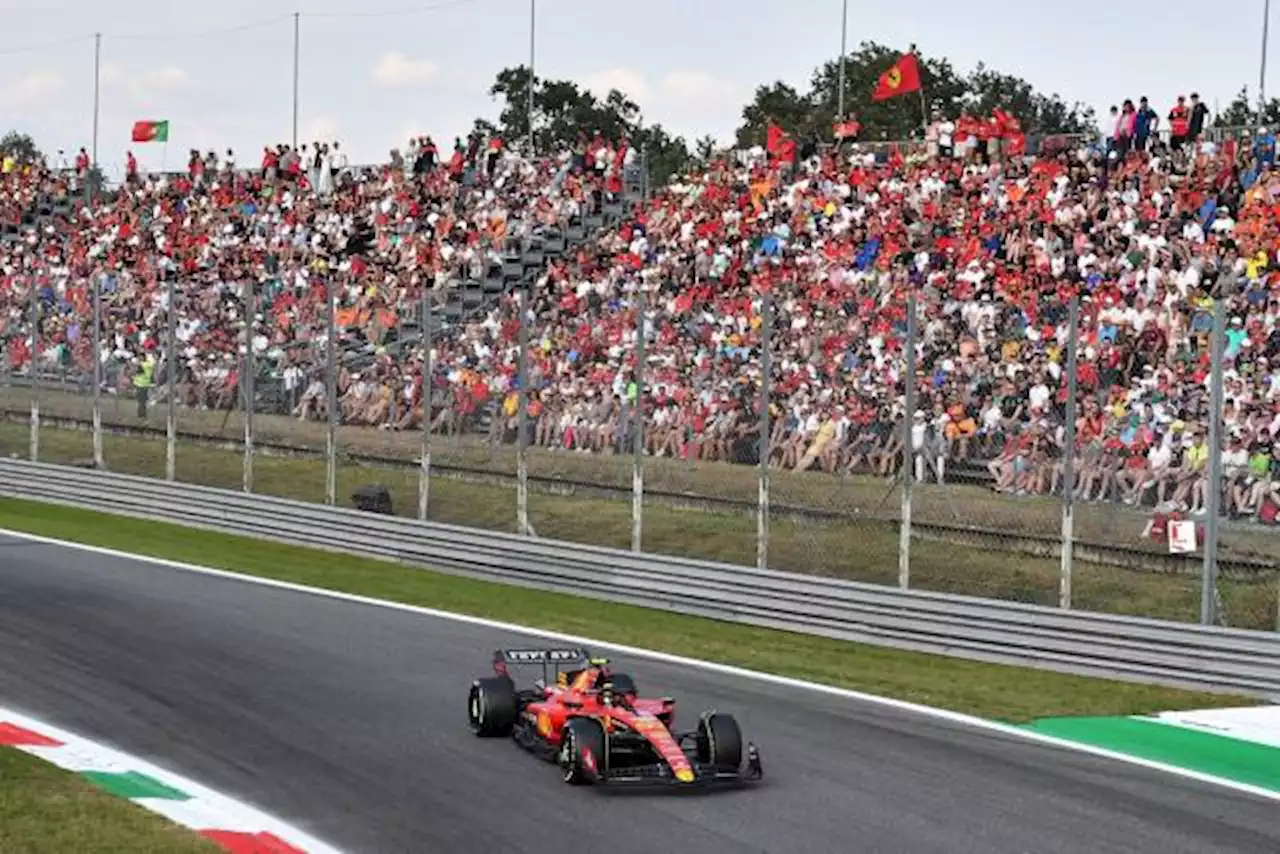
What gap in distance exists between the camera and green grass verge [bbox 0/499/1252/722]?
16141 millimetres

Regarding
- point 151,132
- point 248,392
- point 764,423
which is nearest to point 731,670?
point 764,423

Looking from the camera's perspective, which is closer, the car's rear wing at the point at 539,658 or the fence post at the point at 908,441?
the car's rear wing at the point at 539,658

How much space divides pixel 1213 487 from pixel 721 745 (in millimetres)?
6223

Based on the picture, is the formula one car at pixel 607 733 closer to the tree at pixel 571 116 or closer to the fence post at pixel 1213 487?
the fence post at pixel 1213 487

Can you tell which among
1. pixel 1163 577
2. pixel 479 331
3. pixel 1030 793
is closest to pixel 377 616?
pixel 479 331

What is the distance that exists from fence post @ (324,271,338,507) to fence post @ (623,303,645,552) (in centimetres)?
558

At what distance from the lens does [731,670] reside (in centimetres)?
1730

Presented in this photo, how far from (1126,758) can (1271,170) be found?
14013 millimetres

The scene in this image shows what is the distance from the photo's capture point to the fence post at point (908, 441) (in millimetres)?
18359

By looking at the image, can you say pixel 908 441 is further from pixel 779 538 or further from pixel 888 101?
pixel 888 101

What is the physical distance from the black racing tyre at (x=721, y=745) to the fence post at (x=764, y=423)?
25.0 ft

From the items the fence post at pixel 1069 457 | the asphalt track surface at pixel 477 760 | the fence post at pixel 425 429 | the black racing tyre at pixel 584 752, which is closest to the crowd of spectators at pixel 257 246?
the fence post at pixel 425 429

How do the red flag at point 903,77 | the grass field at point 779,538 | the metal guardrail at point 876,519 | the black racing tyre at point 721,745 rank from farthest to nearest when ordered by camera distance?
the red flag at point 903,77 < the grass field at point 779,538 < the metal guardrail at point 876,519 < the black racing tyre at point 721,745

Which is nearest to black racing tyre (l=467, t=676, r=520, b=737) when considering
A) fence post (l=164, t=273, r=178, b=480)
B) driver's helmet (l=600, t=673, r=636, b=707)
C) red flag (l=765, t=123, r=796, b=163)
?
driver's helmet (l=600, t=673, r=636, b=707)
